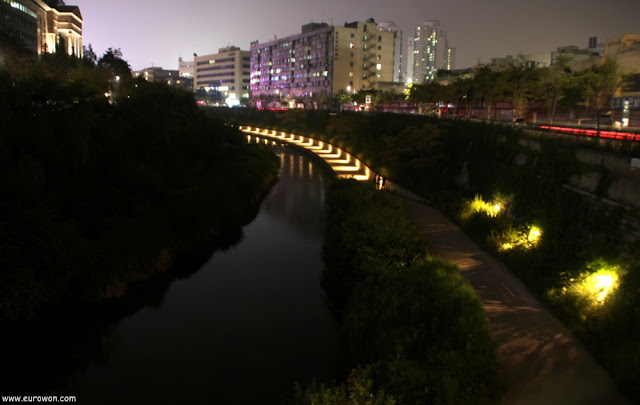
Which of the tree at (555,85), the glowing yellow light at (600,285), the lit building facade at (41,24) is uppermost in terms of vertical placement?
the lit building facade at (41,24)

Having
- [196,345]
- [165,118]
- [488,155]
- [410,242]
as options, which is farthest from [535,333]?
[165,118]

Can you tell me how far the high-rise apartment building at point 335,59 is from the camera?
117 meters

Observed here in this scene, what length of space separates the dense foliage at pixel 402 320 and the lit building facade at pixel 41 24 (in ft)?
167

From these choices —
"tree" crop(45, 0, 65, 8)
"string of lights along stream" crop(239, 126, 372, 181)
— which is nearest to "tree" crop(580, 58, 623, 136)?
"string of lights along stream" crop(239, 126, 372, 181)

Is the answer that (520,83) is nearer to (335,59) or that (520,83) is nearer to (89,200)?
(89,200)

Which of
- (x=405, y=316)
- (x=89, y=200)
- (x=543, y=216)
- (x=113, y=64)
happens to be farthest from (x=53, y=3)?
(x=405, y=316)

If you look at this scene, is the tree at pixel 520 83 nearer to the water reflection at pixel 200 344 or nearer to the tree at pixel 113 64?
the water reflection at pixel 200 344

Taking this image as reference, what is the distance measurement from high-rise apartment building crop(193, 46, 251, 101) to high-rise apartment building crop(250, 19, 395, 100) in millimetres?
25282

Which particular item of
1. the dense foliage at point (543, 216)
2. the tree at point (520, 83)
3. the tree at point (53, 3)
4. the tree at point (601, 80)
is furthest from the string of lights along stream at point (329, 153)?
the tree at point (53, 3)

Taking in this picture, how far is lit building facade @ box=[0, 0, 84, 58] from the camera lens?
65.7 meters

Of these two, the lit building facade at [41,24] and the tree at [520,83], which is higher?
the lit building facade at [41,24]

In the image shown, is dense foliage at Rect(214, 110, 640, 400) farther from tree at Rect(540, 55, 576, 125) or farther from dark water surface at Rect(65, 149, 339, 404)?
tree at Rect(540, 55, 576, 125)

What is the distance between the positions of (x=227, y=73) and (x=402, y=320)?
15893 centimetres

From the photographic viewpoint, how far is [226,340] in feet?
45.1
